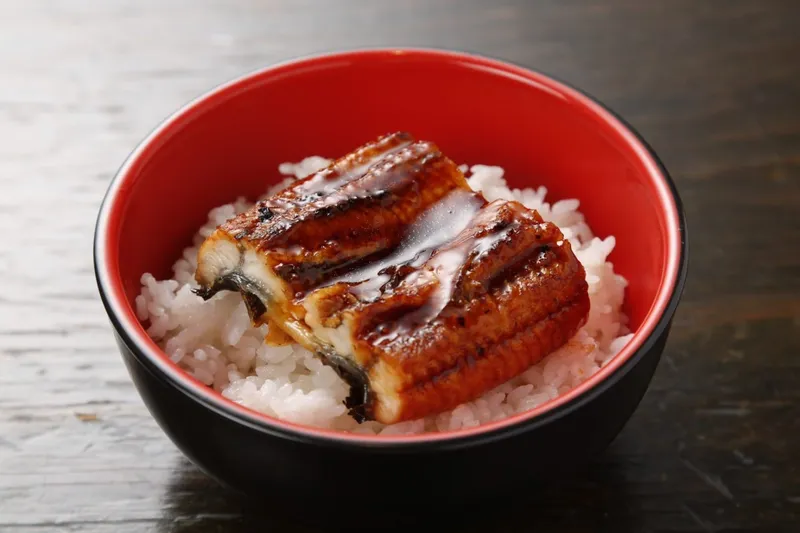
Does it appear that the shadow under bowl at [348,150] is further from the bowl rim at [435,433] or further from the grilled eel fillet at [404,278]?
the grilled eel fillet at [404,278]

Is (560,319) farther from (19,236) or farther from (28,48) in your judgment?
(28,48)

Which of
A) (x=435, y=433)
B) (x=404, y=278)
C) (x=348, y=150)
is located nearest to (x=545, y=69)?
(x=348, y=150)

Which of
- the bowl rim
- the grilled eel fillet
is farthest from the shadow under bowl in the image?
the grilled eel fillet

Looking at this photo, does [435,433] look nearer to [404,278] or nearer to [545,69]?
[404,278]

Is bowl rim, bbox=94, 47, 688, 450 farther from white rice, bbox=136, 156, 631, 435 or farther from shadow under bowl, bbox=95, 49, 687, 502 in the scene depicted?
white rice, bbox=136, 156, 631, 435

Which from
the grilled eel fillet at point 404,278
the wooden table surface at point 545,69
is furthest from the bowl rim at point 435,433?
the wooden table surface at point 545,69
